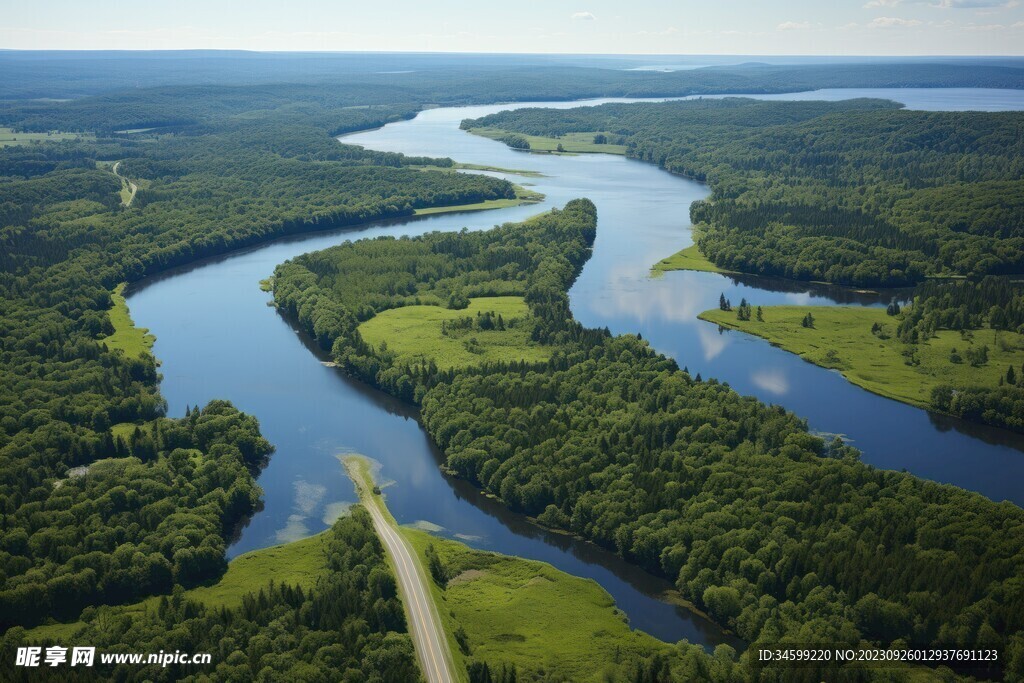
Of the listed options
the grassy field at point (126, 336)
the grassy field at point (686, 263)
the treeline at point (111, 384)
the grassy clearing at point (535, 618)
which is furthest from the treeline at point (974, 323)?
the grassy field at point (126, 336)

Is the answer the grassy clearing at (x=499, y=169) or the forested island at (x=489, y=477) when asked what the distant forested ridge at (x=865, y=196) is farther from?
the grassy clearing at (x=499, y=169)

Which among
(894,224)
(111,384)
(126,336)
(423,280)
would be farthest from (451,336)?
(894,224)

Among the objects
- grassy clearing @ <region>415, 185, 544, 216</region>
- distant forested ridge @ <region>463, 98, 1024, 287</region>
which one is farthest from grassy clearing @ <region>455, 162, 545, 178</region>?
distant forested ridge @ <region>463, 98, 1024, 287</region>

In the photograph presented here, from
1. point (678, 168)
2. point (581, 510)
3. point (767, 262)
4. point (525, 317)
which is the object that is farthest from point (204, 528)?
point (678, 168)

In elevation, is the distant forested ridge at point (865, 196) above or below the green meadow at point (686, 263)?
above

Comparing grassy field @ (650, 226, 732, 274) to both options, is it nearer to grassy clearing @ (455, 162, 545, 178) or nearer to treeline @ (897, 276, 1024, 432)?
treeline @ (897, 276, 1024, 432)

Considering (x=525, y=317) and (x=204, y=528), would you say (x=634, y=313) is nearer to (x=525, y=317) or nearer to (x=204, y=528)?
(x=525, y=317)
